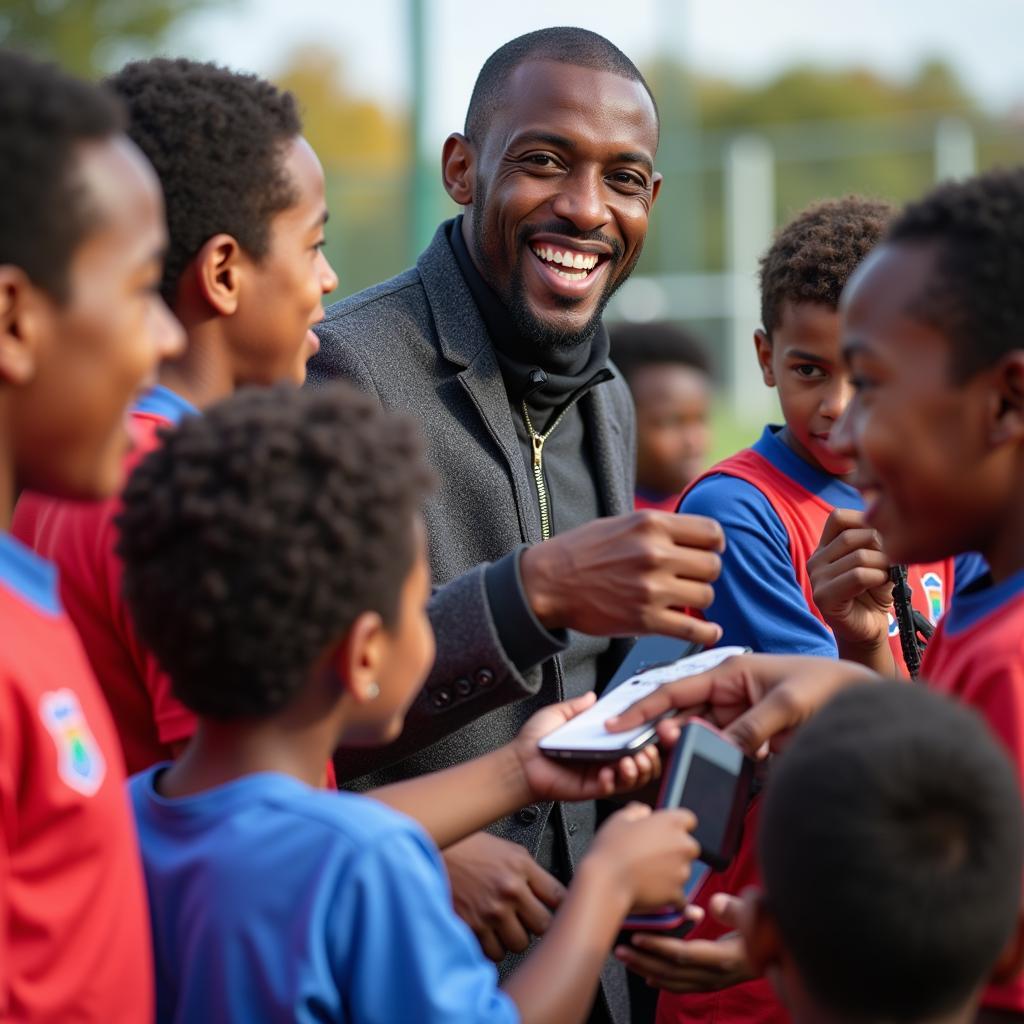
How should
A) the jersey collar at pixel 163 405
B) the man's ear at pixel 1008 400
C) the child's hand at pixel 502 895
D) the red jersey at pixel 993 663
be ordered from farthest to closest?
the child's hand at pixel 502 895
the jersey collar at pixel 163 405
the man's ear at pixel 1008 400
the red jersey at pixel 993 663

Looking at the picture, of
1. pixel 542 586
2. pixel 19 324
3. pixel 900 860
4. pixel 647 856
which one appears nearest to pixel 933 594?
pixel 542 586

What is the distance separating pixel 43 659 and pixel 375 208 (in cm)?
2020

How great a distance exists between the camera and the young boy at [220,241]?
271 cm

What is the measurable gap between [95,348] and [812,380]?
206cm

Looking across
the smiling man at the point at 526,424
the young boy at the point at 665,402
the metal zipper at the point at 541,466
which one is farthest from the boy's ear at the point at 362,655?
the young boy at the point at 665,402

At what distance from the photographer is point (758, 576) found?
3424 mm

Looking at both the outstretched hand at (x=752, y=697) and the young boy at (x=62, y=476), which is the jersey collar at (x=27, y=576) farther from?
the outstretched hand at (x=752, y=697)

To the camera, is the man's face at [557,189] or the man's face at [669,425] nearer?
the man's face at [557,189]

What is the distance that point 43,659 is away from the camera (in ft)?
6.41

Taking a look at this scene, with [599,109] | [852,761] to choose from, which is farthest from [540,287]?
[852,761]

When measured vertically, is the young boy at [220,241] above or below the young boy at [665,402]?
above

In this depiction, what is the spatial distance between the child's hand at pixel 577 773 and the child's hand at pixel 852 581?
713 mm

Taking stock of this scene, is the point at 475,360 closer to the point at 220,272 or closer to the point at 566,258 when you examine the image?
the point at 566,258

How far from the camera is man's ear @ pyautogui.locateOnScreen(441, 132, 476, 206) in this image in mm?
3977
